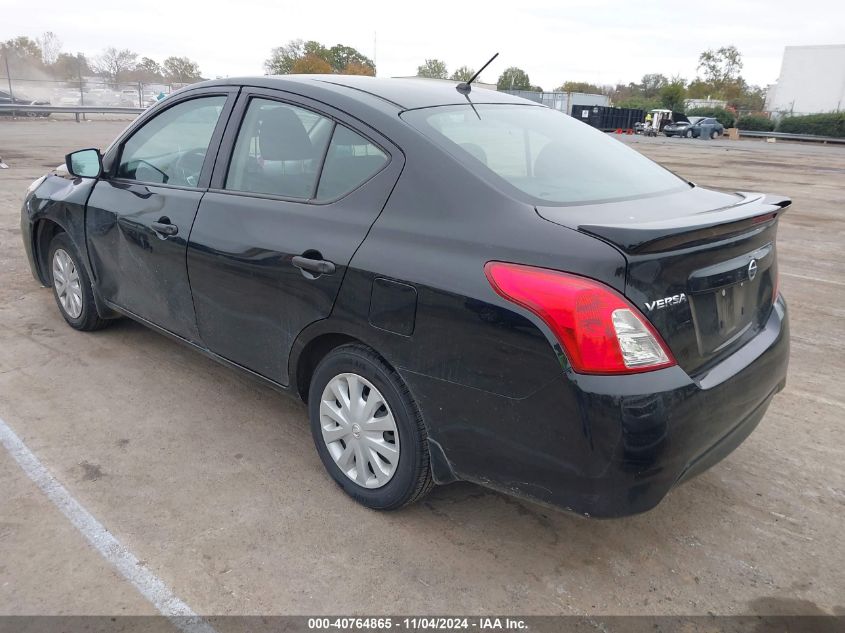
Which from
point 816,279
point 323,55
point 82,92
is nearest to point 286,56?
Answer: point 323,55

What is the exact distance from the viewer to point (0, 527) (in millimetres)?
2668

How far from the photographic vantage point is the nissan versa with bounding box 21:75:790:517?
2.09m

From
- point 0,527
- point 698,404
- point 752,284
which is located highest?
point 752,284

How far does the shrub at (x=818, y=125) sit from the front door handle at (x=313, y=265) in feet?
170

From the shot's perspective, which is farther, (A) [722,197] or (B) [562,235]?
(A) [722,197]

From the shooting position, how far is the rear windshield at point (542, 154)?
260cm

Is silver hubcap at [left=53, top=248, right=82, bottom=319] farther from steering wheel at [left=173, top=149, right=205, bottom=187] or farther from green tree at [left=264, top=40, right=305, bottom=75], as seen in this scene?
green tree at [left=264, top=40, right=305, bottom=75]

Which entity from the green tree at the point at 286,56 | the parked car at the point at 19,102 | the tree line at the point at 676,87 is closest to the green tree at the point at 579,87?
the tree line at the point at 676,87

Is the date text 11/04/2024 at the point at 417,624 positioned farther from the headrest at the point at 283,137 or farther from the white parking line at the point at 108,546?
the headrest at the point at 283,137

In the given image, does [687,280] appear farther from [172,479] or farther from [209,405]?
[209,405]

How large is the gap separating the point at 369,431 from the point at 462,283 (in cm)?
81

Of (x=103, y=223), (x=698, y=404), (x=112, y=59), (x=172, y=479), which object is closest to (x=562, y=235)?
(x=698, y=404)

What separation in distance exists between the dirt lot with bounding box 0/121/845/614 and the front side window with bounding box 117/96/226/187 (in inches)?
48.3

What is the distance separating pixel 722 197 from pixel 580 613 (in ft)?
5.90
